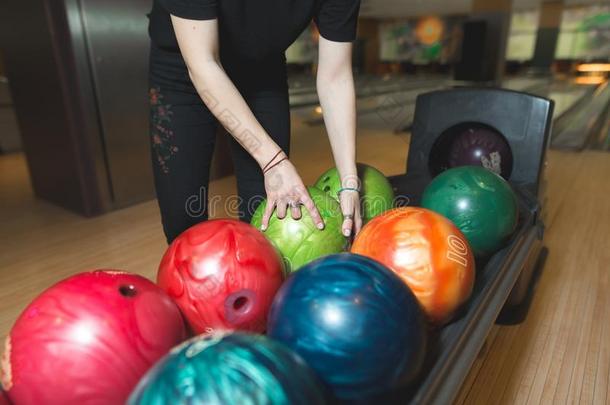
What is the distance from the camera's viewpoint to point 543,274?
1.63m

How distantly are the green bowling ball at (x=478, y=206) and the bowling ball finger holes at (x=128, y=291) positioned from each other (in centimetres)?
76

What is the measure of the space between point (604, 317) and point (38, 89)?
102 inches

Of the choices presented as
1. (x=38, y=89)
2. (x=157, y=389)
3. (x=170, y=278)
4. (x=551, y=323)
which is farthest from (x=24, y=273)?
(x=551, y=323)

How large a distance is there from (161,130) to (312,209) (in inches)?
16.1

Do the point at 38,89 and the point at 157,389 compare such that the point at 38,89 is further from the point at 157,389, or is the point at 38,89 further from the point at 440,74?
the point at 440,74

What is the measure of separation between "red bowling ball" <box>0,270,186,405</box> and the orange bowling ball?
1.35ft

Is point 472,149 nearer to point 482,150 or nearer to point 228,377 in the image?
point 482,150

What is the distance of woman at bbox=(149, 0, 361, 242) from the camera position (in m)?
0.85

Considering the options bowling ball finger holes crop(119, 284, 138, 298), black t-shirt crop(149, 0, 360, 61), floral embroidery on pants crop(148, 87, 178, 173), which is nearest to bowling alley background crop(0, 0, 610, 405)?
bowling ball finger holes crop(119, 284, 138, 298)

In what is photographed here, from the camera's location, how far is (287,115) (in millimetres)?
1200

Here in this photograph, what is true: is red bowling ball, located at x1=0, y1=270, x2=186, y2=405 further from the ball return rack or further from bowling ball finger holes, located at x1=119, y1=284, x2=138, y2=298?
the ball return rack

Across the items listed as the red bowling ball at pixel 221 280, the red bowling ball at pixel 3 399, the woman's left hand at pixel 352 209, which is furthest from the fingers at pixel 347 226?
the red bowling ball at pixel 3 399

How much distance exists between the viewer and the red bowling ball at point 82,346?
60cm

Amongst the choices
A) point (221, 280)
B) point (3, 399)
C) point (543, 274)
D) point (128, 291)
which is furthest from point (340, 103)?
point (543, 274)
